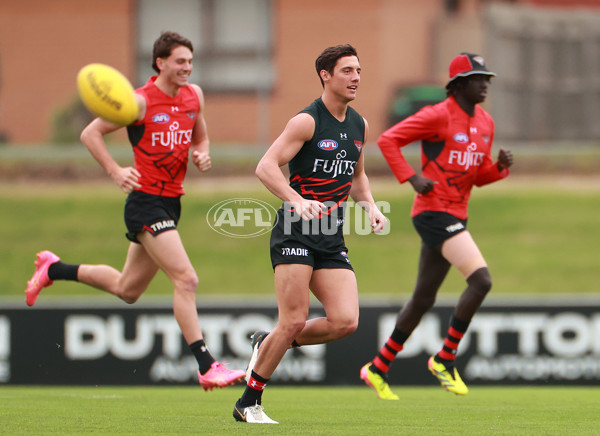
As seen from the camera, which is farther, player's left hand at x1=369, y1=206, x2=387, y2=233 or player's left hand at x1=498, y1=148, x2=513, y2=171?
player's left hand at x1=498, y1=148, x2=513, y2=171

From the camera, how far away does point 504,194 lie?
22531 millimetres

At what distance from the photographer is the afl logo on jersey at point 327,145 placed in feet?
23.2

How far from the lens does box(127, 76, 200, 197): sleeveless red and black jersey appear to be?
26.3 feet

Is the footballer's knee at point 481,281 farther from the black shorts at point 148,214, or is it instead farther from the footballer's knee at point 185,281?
the black shorts at point 148,214

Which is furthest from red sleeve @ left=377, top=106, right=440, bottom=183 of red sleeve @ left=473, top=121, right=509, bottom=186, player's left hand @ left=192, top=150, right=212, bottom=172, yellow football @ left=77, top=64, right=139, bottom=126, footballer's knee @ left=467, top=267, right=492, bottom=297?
yellow football @ left=77, top=64, right=139, bottom=126

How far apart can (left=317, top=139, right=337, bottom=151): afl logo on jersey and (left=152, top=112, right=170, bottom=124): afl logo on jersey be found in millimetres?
1502

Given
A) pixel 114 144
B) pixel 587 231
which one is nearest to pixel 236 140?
pixel 114 144

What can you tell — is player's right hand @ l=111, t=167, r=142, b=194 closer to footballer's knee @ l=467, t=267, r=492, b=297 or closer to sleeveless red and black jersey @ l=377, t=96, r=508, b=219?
sleeveless red and black jersey @ l=377, t=96, r=508, b=219

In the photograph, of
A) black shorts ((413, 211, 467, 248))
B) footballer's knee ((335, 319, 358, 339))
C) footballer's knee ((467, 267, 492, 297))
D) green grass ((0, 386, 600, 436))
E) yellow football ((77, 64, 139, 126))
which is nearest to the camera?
green grass ((0, 386, 600, 436))

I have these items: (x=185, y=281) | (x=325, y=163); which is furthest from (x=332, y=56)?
(x=185, y=281)

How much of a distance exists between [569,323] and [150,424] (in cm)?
644

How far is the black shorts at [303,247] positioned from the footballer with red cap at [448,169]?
2024 mm

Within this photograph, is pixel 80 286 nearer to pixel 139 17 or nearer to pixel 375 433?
pixel 139 17

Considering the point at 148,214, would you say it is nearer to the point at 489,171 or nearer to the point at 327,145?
the point at 327,145
